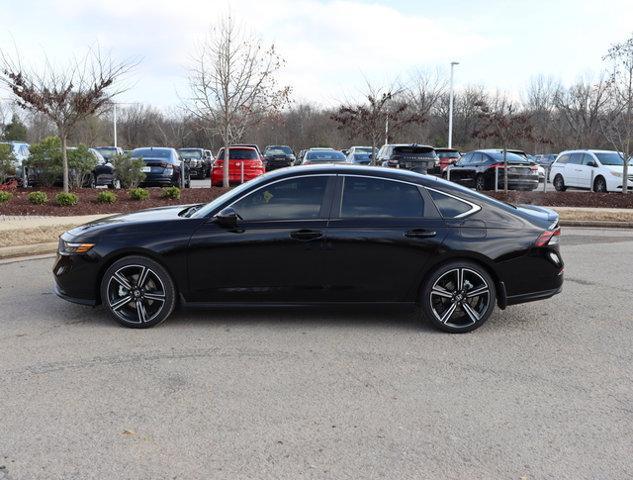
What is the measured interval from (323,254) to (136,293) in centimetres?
175

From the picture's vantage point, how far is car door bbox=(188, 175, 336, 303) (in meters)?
5.84

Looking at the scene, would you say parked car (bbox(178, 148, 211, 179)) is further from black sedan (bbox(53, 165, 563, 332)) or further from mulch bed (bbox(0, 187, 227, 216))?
black sedan (bbox(53, 165, 563, 332))

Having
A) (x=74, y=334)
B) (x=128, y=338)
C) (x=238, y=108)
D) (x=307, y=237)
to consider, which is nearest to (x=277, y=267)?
(x=307, y=237)

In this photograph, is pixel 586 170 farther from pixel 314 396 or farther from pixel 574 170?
pixel 314 396

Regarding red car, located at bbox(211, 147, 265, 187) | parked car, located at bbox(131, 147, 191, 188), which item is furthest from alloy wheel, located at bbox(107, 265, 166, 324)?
red car, located at bbox(211, 147, 265, 187)

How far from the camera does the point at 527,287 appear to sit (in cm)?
600

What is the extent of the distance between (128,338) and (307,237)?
1798 millimetres

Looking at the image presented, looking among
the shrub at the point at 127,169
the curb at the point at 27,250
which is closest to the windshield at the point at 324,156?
the shrub at the point at 127,169

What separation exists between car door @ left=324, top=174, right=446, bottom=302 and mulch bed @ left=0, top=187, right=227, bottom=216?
9.42 m

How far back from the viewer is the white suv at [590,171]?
21531 millimetres

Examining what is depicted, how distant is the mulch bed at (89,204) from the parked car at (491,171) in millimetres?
9450

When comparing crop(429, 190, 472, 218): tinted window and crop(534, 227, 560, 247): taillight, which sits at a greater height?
crop(429, 190, 472, 218): tinted window

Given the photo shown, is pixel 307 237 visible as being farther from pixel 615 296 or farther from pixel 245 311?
pixel 615 296

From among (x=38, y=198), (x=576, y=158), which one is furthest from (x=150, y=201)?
(x=576, y=158)
